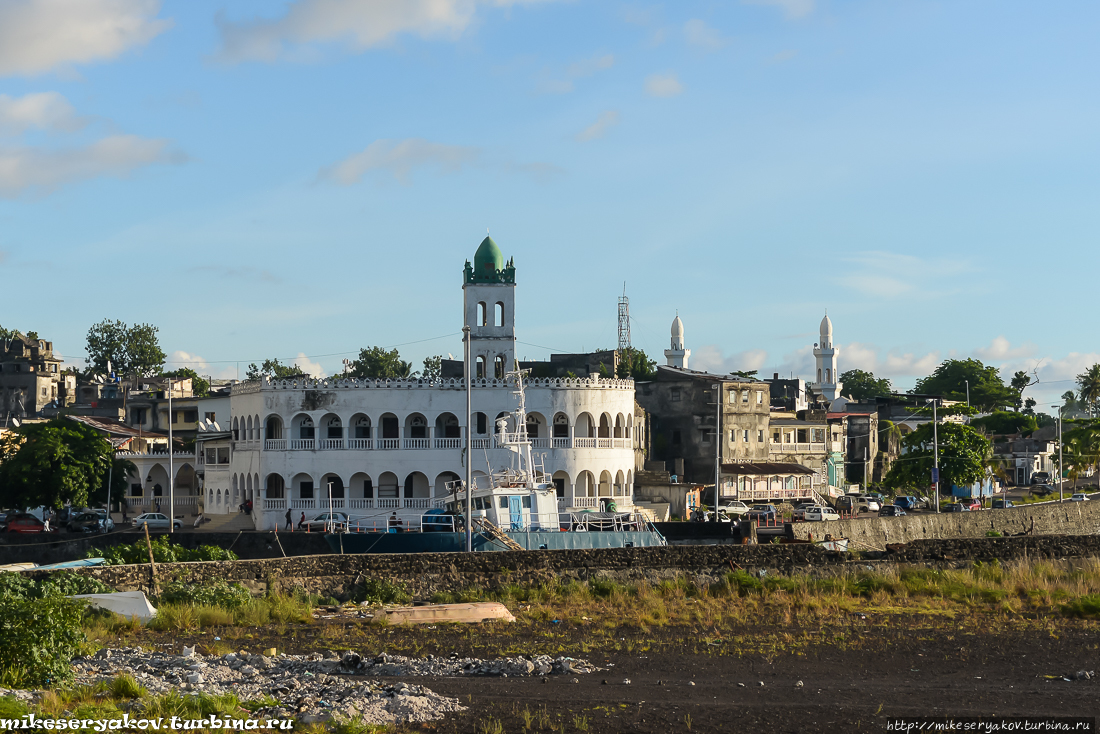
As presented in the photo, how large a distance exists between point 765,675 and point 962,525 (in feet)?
129

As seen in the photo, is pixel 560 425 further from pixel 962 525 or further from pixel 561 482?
pixel 962 525

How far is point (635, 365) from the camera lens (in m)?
92.2

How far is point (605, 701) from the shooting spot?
15156mm

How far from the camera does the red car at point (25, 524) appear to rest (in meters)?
52.9

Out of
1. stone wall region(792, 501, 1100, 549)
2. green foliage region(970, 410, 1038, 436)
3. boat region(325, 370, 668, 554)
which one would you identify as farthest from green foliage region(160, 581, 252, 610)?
green foliage region(970, 410, 1038, 436)

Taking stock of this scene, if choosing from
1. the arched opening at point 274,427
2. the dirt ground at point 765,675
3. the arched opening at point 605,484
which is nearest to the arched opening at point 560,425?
the arched opening at point 605,484

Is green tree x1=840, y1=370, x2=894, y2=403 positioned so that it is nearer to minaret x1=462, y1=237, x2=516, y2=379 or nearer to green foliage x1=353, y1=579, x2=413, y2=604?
minaret x1=462, y1=237, x2=516, y2=379

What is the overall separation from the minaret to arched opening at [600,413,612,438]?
525 centimetres

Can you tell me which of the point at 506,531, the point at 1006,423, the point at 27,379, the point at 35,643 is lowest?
the point at 506,531

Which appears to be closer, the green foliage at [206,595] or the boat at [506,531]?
the green foliage at [206,595]

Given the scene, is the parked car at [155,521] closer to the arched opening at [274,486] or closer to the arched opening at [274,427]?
the arched opening at [274,486]

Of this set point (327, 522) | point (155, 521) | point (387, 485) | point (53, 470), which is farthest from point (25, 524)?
point (387, 485)

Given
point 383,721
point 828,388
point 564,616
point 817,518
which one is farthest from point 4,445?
point 828,388

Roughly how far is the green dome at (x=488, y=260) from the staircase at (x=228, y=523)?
55.9 ft
